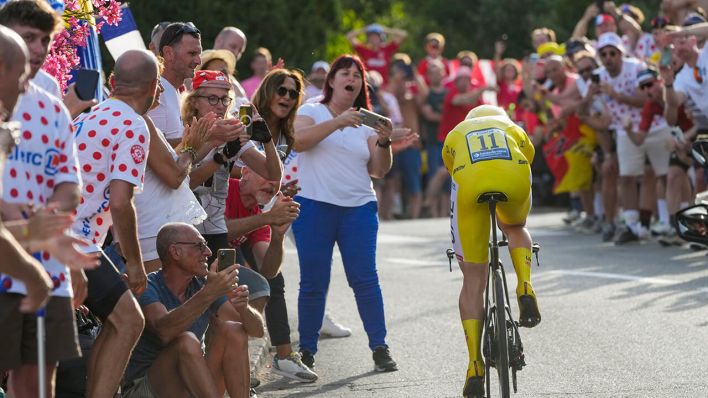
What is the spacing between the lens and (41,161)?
6.24 meters

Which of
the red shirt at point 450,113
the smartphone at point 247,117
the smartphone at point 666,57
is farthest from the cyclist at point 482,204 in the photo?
the red shirt at point 450,113

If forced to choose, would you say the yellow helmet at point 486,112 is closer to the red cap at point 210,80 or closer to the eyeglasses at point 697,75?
the red cap at point 210,80

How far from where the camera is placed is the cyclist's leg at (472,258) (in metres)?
8.65

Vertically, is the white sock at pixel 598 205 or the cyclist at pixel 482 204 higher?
the cyclist at pixel 482 204

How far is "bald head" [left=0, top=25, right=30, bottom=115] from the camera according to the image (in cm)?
574

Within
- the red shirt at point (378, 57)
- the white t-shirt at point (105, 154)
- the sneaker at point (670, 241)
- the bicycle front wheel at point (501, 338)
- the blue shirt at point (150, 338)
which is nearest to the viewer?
the white t-shirt at point (105, 154)

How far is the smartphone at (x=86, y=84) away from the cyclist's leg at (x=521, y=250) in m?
2.26

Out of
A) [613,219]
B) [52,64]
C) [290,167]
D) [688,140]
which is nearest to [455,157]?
[52,64]

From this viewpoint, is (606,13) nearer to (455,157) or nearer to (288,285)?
(288,285)

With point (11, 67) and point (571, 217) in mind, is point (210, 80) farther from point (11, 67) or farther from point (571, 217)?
point (571, 217)

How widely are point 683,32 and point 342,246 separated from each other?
602cm

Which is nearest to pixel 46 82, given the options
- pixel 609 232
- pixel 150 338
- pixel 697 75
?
pixel 150 338

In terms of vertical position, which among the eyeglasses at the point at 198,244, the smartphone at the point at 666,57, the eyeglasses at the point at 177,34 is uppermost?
the eyeglasses at the point at 177,34

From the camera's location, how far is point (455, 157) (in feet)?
28.2
